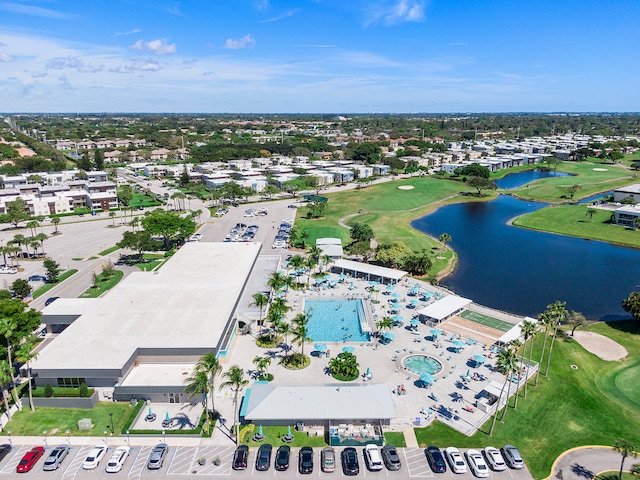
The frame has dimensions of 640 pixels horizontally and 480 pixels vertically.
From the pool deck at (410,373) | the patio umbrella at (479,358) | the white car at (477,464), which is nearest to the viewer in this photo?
the white car at (477,464)

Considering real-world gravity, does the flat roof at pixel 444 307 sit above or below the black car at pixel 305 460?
above

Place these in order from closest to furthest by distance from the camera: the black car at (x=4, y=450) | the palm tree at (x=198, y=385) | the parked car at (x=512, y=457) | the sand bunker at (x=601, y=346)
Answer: the parked car at (x=512, y=457) < the black car at (x=4, y=450) < the palm tree at (x=198, y=385) < the sand bunker at (x=601, y=346)

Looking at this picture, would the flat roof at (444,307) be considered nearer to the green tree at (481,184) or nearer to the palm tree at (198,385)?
the palm tree at (198,385)

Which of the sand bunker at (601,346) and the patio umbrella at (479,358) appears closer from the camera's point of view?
the patio umbrella at (479,358)

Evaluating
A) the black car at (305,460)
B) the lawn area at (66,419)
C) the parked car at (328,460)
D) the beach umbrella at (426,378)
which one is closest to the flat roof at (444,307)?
the beach umbrella at (426,378)

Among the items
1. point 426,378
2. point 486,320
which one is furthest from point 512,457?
point 486,320

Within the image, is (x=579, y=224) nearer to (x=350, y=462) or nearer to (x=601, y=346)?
(x=601, y=346)

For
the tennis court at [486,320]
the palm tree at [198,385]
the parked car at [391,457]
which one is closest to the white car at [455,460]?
the parked car at [391,457]

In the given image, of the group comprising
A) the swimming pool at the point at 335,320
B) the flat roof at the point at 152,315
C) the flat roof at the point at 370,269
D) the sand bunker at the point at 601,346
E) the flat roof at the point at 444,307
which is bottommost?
the sand bunker at the point at 601,346

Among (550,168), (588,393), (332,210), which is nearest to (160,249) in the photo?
(332,210)
